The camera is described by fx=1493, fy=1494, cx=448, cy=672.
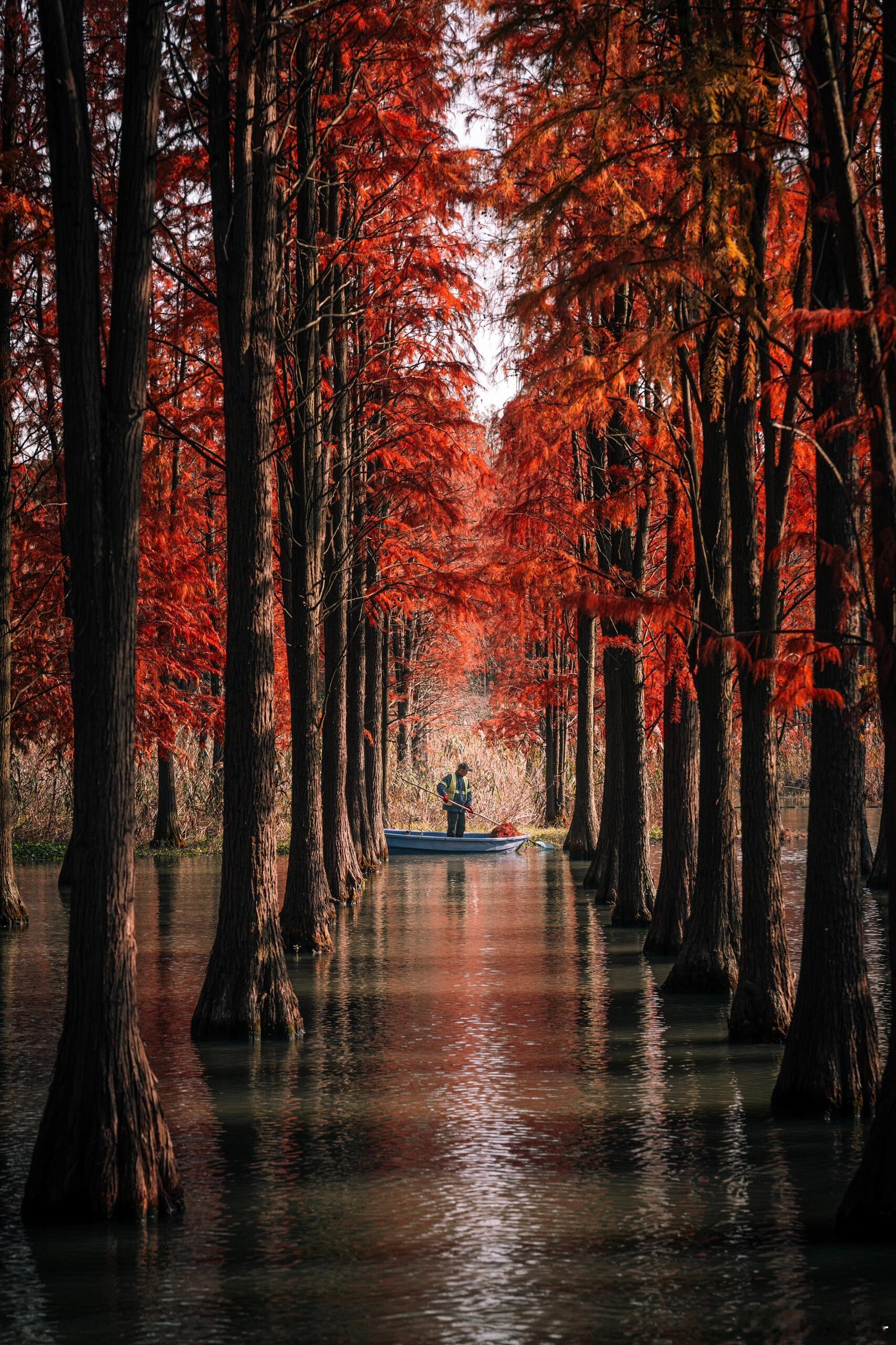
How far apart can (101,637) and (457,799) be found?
1148 inches

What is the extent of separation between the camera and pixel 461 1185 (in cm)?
802

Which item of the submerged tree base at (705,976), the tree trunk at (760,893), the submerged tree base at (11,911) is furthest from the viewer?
the submerged tree base at (11,911)

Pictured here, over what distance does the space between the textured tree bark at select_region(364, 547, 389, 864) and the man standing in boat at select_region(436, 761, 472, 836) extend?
172 cm

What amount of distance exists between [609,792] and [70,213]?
1779cm

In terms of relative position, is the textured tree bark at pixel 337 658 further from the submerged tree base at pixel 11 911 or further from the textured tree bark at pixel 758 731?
the textured tree bark at pixel 758 731

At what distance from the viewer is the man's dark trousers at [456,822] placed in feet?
119

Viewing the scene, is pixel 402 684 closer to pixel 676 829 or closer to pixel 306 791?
pixel 306 791

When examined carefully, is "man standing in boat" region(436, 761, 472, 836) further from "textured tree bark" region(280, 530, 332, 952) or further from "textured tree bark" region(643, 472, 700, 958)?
"textured tree bark" region(643, 472, 700, 958)

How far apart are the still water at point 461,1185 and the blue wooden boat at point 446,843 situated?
1934cm

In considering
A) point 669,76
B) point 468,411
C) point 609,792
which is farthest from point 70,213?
point 609,792

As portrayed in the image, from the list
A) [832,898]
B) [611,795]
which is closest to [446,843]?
[611,795]

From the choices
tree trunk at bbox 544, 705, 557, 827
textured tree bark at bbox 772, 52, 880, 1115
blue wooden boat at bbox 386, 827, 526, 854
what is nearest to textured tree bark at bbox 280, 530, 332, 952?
textured tree bark at bbox 772, 52, 880, 1115

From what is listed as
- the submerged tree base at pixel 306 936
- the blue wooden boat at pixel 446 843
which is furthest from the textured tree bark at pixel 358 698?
the submerged tree base at pixel 306 936

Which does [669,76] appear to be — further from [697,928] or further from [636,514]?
[636,514]
